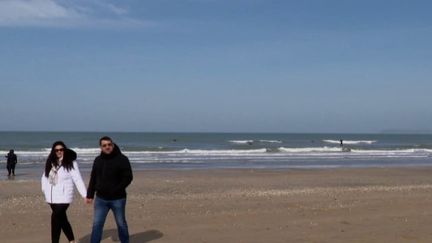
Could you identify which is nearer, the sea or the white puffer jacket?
the white puffer jacket

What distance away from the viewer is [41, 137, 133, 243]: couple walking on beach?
6.67 metres

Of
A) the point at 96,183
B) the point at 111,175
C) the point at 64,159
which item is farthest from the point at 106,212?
the point at 64,159

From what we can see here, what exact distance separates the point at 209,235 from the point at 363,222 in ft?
8.89

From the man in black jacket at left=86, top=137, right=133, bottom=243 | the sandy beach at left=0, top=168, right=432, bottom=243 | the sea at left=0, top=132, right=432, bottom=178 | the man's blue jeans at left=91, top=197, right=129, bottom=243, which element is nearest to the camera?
the man in black jacket at left=86, top=137, right=133, bottom=243

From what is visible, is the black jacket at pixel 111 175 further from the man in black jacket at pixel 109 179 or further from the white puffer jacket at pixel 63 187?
the white puffer jacket at pixel 63 187

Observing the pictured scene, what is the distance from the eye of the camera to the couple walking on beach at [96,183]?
667 cm

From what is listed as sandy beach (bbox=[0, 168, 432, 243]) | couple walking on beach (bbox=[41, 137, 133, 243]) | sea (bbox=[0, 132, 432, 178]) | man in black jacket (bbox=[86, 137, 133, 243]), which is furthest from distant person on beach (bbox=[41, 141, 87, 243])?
sea (bbox=[0, 132, 432, 178])

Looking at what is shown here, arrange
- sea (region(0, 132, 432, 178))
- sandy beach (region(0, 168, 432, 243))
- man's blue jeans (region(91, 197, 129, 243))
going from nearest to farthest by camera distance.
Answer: man's blue jeans (region(91, 197, 129, 243)) < sandy beach (region(0, 168, 432, 243)) < sea (region(0, 132, 432, 178))

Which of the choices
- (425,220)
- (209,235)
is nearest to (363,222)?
(425,220)

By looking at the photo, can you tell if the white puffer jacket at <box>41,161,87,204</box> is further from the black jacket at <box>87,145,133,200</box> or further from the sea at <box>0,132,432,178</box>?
the sea at <box>0,132,432,178</box>

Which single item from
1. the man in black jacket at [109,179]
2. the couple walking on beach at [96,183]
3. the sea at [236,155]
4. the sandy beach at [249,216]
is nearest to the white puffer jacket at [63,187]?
the couple walking on beach at [96,183]

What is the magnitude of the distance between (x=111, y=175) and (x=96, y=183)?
0.76 ft

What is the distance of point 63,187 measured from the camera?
6809 millimetres

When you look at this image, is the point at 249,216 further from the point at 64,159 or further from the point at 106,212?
the point at 64,159
